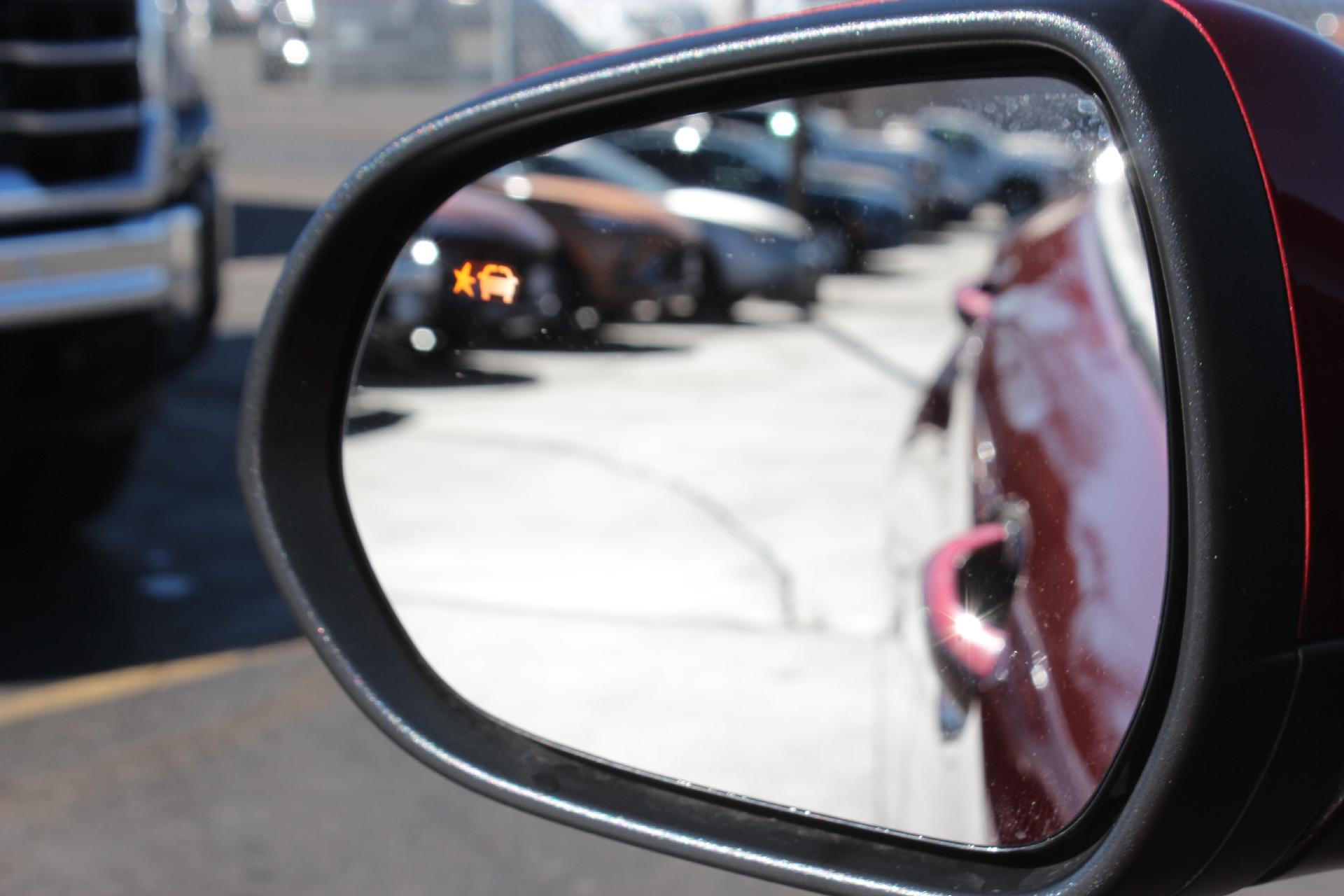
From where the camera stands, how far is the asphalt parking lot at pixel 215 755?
10.9 ft

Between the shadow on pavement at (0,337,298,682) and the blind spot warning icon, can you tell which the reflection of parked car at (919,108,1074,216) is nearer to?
the blind spot warning icon

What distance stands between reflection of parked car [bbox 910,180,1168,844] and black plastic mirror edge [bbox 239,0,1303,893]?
12 cm

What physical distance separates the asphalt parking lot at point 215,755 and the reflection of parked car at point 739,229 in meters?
0.28

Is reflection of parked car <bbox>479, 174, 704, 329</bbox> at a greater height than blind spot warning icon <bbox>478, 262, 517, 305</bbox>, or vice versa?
blind spot warning icon <bbox>478, 262, 517, 305</bbox>

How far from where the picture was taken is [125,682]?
A: 14.5 ft

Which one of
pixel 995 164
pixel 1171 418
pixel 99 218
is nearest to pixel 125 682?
pixel 99 218

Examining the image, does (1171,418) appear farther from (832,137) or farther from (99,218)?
(99,218)

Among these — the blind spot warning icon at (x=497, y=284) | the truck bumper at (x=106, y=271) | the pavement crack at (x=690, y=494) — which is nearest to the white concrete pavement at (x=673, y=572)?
the pavement crack at (x=690, y=494)

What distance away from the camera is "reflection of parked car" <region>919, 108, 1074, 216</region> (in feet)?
4.72

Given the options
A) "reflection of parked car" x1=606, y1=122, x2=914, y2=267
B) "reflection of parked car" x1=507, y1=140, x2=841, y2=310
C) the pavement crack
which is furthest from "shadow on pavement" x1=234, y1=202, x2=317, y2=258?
"reflection of parked car" x1=606, y1=122, x2=914, y2=267

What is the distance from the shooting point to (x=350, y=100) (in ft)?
52.3

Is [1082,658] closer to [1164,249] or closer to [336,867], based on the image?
[1164,249]

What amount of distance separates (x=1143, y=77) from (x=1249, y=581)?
0.30 meters

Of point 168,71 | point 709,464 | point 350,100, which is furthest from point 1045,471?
point 350,100
